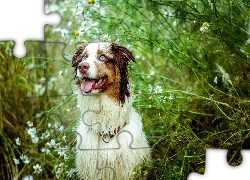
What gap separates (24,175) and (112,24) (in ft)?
5.28

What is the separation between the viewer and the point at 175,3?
2.68 meters

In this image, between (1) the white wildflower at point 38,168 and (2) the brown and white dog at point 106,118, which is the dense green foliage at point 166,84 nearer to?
(1) the white wildflower at point 38,168

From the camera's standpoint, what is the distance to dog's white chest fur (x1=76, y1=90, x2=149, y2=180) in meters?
2.18

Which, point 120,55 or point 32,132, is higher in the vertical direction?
point 120,55

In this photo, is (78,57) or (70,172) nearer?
(78,57)

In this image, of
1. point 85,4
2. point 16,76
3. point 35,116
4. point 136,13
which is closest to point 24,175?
point 35,116

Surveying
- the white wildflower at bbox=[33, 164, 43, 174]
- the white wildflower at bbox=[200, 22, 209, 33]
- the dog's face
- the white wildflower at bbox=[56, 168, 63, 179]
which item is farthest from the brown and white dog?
the white wildflower at bbox=[200, 22, 209, 33]

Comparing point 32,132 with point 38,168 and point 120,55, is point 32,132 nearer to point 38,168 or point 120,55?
point 38,168

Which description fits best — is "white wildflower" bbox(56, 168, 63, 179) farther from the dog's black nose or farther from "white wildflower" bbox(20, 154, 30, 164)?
the dog's black nose

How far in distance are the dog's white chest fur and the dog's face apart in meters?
0.08

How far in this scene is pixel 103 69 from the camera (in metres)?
2.04

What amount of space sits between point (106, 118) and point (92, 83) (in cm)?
30

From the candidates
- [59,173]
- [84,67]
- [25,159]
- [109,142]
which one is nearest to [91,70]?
[84,67]

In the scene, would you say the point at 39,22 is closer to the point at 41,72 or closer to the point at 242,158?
the point at 41,72
